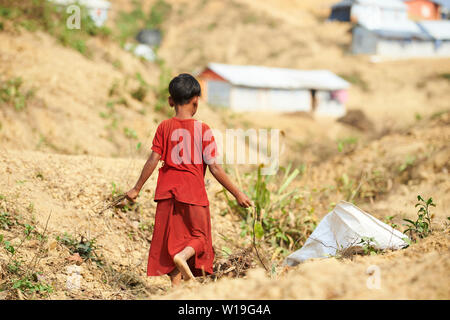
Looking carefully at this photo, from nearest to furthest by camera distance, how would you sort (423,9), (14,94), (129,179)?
1. (129,179)
2. (14,94)
3. (423,9)

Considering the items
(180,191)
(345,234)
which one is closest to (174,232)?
(180,191)

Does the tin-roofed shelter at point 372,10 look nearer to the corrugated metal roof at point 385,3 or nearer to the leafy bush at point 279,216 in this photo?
the corrugated metal roof at point 385,3

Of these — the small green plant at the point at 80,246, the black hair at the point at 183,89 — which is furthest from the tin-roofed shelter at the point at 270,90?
the black hair at the point at 183,89

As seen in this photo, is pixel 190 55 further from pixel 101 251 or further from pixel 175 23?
pixel 101 251

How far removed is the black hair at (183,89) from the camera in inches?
113

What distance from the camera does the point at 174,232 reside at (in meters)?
2.92

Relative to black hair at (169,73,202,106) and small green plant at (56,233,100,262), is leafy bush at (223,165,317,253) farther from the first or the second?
black hair at (169,73,202,106)

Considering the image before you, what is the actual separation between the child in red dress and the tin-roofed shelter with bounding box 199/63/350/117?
17.3m

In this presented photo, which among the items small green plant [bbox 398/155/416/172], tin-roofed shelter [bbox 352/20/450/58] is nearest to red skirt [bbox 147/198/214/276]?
small green plant [bbox 398/155/416/172]

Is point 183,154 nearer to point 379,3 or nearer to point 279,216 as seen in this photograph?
point 279,216

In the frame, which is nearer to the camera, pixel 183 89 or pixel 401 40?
pixel 183 89

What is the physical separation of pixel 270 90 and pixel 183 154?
19092mm

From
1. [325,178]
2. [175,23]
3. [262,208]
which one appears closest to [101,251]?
[262,208]

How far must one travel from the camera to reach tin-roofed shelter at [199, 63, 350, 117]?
21031 millimetres
